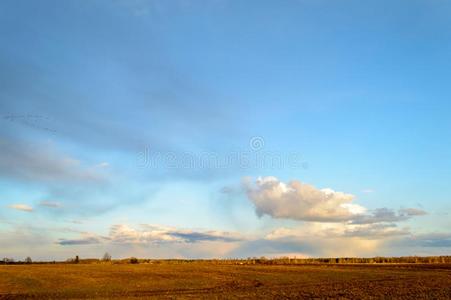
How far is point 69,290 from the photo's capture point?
174ft

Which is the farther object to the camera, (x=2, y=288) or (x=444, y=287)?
(x=2, y=288)

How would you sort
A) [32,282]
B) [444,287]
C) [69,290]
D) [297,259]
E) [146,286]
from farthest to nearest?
[297,259] < [32,282] < [146,286] < [69,290] < [444,287]

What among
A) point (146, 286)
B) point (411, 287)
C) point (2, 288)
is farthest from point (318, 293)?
point (2, 288)

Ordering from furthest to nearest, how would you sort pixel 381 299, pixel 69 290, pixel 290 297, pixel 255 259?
pixel 255 259
pixel 69 290
pixel 290 297
pixel 381 299

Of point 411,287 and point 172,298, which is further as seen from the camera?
point 411,287

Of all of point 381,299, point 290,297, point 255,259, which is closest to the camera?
point 381,299

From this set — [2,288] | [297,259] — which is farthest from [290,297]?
[297,259]

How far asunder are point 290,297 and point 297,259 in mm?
128342

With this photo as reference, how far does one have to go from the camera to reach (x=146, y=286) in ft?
186

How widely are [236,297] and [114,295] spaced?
1324 cm

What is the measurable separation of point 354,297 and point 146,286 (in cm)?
2755

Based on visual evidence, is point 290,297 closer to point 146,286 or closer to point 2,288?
point 146,286

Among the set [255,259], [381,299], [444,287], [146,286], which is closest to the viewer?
[381,299]

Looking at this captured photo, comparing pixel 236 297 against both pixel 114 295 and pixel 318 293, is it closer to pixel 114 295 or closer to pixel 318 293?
pixel 318 293
